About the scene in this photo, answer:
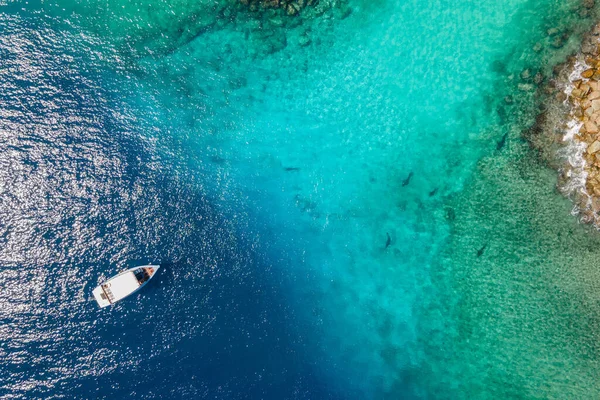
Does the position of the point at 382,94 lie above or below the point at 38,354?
above

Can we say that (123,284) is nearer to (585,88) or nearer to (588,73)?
(585,88)

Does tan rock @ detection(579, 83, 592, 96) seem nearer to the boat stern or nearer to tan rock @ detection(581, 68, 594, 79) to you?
tan rock @ detection(581, 68, 594, 79)

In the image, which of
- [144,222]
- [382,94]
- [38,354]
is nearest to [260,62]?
[382,94]

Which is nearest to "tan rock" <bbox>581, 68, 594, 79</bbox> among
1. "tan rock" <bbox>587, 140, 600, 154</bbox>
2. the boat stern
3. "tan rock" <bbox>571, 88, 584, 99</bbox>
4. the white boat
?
"tan rock" <bbox>571, 88, 584, 99</bbox>

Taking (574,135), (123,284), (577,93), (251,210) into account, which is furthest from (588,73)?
(123,284)

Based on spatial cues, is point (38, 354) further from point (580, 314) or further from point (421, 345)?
point (580, 314)

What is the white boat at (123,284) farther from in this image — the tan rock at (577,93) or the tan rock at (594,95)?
the tan rock at (594,95)
